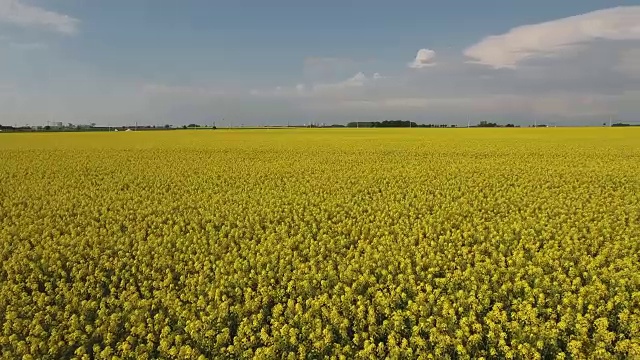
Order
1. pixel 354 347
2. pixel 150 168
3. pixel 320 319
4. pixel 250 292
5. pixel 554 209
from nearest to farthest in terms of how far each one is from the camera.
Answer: pixel 354 347, pixel 320 319, pixel 250 292, pixel 554 209, pixel 150 168

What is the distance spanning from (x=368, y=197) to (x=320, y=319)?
7975 mm

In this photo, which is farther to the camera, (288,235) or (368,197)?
(368,197)

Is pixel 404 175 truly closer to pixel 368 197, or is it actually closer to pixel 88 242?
pixel 368 197

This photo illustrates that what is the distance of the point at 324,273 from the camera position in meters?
7.86

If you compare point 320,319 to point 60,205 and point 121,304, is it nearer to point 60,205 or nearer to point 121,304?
point 121,304

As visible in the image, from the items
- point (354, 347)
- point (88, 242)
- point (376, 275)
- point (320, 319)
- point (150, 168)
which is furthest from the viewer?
point (150, 168)

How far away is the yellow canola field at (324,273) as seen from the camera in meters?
5.96

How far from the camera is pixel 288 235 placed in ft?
33.3

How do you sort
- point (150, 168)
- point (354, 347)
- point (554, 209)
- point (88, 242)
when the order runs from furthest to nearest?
1. point (150, 168)
2. point (554, 209)
3. point (88, 242)
4. point (354, 347)

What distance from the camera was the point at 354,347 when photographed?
5.94 m

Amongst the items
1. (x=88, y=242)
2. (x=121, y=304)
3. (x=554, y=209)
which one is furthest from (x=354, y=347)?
(x=554, y=209)

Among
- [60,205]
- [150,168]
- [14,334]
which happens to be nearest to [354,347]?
[14,334]

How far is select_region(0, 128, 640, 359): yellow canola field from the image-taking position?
596 centimetres

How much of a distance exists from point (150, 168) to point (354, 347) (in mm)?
18839
